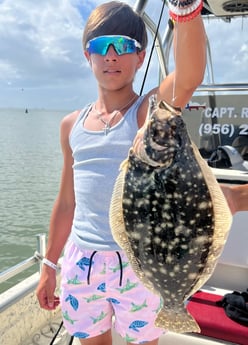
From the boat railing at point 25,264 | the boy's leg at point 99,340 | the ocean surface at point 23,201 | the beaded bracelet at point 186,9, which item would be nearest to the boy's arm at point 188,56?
the beaded bracelet at point 186,9

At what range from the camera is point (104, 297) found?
1.76 meters

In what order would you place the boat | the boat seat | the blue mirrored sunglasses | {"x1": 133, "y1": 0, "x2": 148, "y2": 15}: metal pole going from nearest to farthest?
the blue mirrored sunglasses
the boat seat
the boat
{"x1": 133, "y1": 0, "x2": 148, "y2": 15}: metal pole

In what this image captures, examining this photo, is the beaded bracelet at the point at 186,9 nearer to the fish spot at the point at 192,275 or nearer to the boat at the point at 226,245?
the fish spot at the point at 192,275

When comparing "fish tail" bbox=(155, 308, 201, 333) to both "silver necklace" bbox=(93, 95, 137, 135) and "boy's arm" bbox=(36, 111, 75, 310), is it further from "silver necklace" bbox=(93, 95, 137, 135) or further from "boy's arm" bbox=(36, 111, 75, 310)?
"boy's arm" bbox=(36, 111, 75, 310)

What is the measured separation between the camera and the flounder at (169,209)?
1.14 meters

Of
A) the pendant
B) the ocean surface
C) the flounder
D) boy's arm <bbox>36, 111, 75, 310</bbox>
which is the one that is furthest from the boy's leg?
the ocean surface

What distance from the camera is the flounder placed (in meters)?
1.14

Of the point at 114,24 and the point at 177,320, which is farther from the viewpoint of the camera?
the point at 114,24

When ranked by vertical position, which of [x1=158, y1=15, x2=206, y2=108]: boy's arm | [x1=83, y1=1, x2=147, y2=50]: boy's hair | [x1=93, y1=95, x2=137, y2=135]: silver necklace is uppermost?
[x1=83, y1=1, x2=147, y2=50]: boy's hair

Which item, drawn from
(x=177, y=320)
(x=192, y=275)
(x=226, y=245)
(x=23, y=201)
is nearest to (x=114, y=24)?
(x=192, y=275)

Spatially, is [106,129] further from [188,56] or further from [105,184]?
[188,56]

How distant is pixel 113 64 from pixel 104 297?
2.98 ft

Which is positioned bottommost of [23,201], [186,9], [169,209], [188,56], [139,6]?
[23,201]

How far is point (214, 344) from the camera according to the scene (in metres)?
2.54
